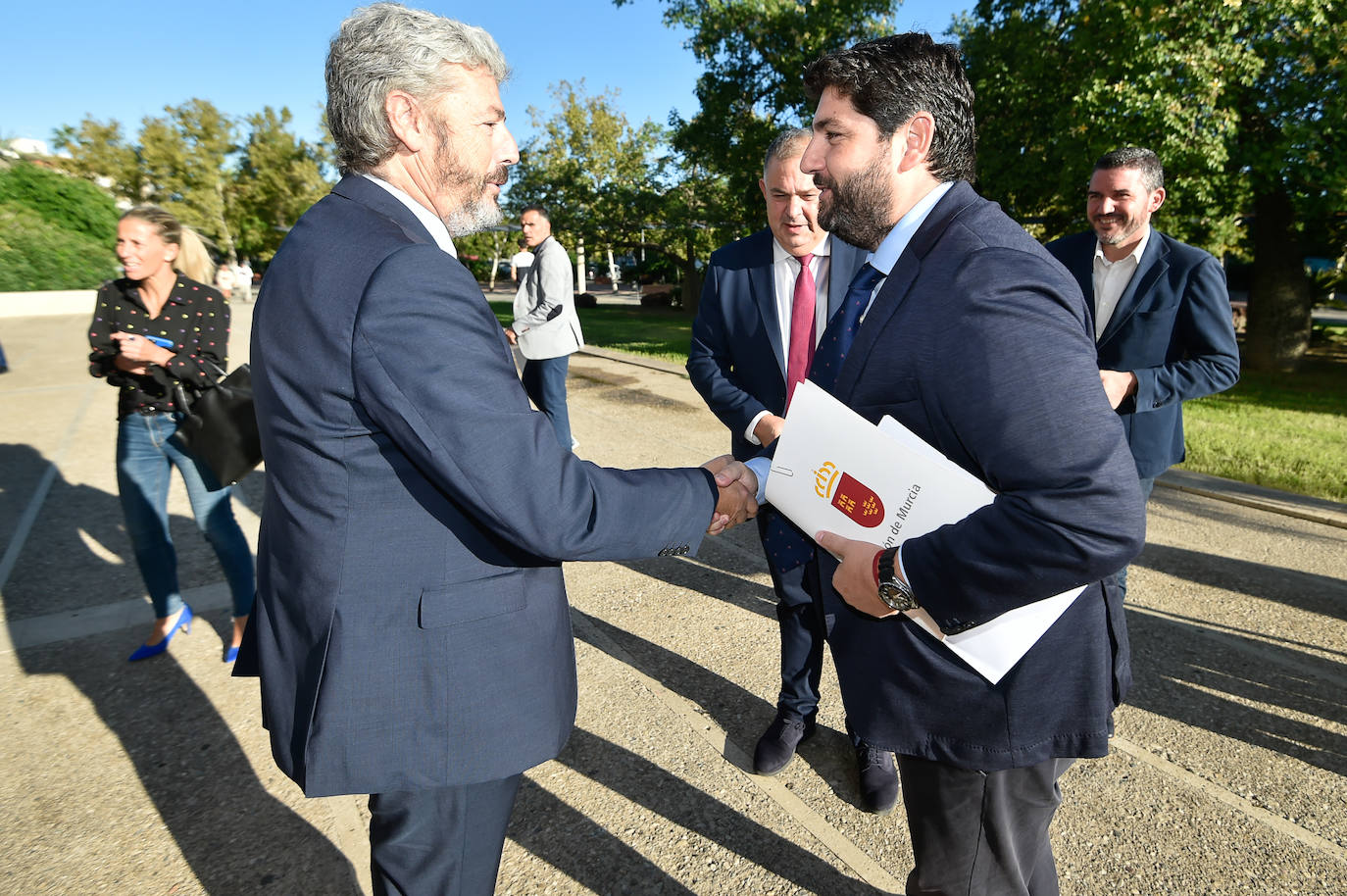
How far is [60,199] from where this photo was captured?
33438 mm

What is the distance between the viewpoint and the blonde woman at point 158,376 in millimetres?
3469

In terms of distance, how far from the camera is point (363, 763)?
4.67ft

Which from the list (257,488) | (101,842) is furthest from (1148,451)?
(257,488)

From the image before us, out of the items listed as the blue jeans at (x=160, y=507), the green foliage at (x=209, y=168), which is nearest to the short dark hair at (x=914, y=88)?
the blue jeans at (x=160, y=507)

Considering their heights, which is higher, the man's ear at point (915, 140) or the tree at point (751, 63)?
the tree at point (751, 63)

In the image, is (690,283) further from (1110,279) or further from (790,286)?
(790,286)

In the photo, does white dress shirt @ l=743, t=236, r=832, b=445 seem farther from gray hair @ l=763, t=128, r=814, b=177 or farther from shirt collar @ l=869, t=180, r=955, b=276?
shirt collar @ l=869, t=180, r=955, b=276

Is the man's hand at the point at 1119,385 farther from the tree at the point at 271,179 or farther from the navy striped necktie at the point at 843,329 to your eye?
the tree at the point at 271,179

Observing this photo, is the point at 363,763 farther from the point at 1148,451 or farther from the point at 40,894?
the point at 1148,451

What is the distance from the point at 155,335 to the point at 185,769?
1917mm

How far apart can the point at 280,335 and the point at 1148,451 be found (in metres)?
3.44

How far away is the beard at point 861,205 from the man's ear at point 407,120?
0.80 meters

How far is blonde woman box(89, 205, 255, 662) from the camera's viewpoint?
137 inches

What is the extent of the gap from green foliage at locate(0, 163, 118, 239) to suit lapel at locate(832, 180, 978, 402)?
39.8m
